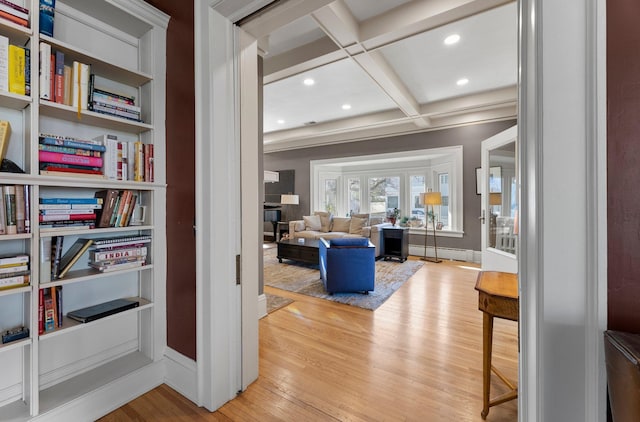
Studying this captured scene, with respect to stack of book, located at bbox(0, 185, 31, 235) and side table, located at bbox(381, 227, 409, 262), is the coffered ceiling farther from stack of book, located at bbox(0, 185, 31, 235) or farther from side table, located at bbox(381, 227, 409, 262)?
side table, located at bbox(381, 227, 409, 262)

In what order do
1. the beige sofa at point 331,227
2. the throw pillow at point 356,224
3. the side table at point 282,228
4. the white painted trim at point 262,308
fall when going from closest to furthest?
the white painted trim at point 262,308, the beige sofa at point 331,227, the throw pillow at point 356,224, the side table at point 282,228

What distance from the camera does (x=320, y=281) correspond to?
396 centimetres

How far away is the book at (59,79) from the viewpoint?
1382mm

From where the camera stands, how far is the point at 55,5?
4.73 feet

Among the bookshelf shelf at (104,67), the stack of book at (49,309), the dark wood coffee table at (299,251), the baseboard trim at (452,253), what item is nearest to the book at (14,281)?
the stack of book at (49,309)

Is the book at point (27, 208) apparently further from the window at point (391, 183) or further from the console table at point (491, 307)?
the window at point (391, 183)

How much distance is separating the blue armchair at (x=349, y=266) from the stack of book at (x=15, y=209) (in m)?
2.59

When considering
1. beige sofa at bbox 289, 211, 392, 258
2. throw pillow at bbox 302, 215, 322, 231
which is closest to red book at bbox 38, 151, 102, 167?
beige sofa at bbox 289, 211, 392, 258

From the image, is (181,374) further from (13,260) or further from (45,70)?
(45,70)

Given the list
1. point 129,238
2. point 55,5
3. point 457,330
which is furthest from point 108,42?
point 457,330

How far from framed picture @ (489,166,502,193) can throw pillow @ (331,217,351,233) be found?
311 centimetres

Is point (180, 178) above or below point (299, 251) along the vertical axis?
above

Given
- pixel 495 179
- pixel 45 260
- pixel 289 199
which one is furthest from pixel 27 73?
pixel 289 199

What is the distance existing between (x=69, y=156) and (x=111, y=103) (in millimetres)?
390
